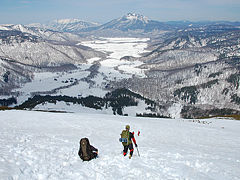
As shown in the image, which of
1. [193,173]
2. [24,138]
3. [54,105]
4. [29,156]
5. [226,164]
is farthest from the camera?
[54,105]

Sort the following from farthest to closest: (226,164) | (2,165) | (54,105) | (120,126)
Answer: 1. (54,105)
2. (120,126)
3. (226,164)
4. (2,165)

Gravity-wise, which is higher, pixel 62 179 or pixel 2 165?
pixel 2 165

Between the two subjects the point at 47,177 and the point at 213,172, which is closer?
the point at 47,177

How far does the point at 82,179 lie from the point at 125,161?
537cm

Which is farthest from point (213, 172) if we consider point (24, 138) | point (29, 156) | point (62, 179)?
point (24, 138)

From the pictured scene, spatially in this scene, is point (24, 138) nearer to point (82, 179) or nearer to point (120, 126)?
point (82, 179)

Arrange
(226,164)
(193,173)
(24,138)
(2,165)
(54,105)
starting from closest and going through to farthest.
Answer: (2,165)
(193,173)
(226,164)
(24,138)
(54,105)

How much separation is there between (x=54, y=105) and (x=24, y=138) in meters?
113

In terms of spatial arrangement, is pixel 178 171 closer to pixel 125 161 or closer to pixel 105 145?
pixel 125 161

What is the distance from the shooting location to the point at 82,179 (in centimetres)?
1491

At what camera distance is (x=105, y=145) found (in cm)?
2509

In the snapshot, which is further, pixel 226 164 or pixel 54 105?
pixel 54 105

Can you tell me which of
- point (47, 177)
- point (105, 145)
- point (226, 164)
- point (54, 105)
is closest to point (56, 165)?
point (47, 177)

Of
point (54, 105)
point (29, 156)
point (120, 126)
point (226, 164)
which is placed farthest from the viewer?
point (54, 105)
